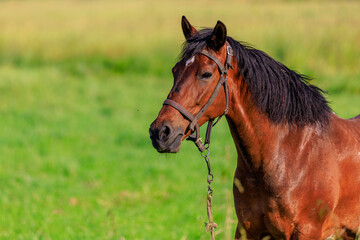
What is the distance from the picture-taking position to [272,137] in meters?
3.14

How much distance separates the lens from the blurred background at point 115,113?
5.86m

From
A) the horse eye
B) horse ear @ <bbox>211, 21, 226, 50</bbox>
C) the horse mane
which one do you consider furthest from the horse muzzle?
horse ear @ <bbox>211, 21, 226, 50</bbox>

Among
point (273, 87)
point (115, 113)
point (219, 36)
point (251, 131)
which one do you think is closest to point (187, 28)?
point (219, 36)

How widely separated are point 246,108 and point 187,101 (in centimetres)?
43

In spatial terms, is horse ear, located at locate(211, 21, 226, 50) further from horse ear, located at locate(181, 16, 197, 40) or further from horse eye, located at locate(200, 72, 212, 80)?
horse ear, located at locate(181, 16, 197, 40)

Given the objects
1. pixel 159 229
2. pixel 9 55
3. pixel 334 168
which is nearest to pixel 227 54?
pixel 334 168

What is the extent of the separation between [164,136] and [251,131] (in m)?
0.62

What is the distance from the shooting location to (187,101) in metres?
2.88

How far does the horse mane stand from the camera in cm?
303

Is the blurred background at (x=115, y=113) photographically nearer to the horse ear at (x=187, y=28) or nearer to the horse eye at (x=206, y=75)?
the horse eye at (x=206, y=75)

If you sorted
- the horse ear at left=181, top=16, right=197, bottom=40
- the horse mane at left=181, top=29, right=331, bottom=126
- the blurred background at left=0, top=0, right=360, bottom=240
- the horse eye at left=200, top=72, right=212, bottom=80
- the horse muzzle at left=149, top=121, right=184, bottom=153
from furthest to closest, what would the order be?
1. the blurred background at left=0, top=0, right=360, bottom=240
2. the horse ear at left=181, top=16, right=197, bottom=40
3. the horse mane at left=181, top=29, right=331, bottom=126
4. the horse eye at left=200, top=72, right=212, bottom=80
5. the horse muzzle at left=149, top=121, right=184, bottom=153

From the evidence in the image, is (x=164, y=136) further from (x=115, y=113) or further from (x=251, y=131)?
(x=115, y=113)

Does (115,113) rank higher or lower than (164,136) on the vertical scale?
lower

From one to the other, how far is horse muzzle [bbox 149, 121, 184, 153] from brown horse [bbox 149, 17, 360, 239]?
0.07 meters
